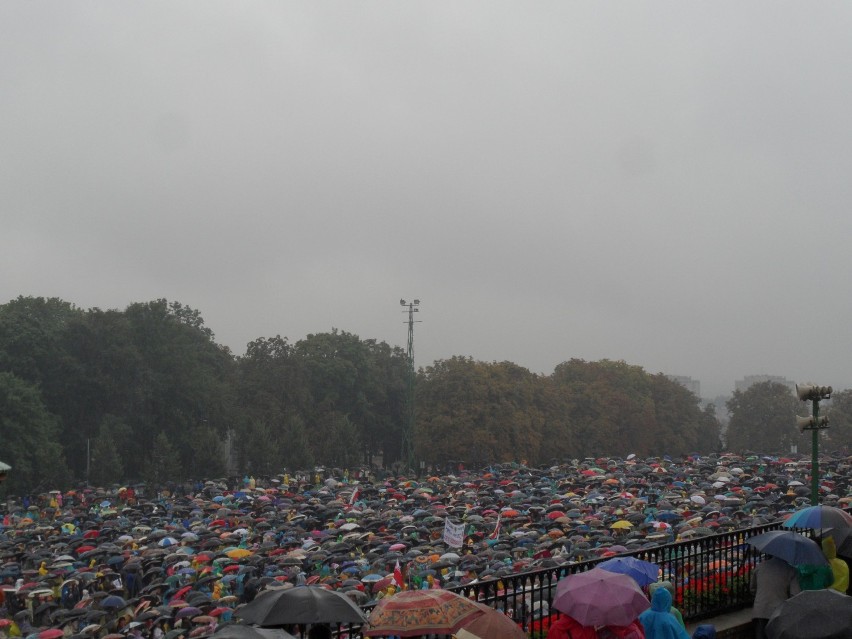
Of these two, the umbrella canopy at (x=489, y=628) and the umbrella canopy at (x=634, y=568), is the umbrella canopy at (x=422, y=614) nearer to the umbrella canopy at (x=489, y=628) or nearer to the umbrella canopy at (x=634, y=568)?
the umbrella canopy at (x=489, y=628)

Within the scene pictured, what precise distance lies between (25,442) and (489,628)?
136 feet

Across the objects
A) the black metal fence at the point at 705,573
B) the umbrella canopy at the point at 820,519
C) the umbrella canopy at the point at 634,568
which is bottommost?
the black metal fence at the point at 705,573

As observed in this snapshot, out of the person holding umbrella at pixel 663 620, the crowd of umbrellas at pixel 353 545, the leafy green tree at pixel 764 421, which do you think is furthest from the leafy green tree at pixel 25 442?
the leafy green tree at pixel 764 421

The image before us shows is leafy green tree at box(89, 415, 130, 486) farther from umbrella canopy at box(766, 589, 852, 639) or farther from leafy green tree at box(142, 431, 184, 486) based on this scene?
umbrella canopy at box(766, 589, 852, 639)

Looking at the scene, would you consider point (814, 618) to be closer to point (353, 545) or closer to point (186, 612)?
point (186, 612)

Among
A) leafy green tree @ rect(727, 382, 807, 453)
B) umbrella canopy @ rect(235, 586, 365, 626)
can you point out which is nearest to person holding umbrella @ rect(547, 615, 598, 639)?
umbrella canopy @ rect(235, 586, 365, 626)

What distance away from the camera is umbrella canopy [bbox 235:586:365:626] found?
579cm

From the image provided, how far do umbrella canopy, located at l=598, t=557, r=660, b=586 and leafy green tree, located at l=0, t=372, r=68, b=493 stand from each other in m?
39.2

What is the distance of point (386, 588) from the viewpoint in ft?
52.7

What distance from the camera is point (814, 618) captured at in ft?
17.6

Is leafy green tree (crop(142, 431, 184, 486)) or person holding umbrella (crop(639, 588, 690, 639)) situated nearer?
person holding umbrella (crop(639, 588, 690, 639))

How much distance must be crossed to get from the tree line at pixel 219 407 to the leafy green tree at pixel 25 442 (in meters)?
0.09

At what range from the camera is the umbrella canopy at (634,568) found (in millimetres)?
7469

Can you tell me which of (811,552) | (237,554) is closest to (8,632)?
(237,554)
